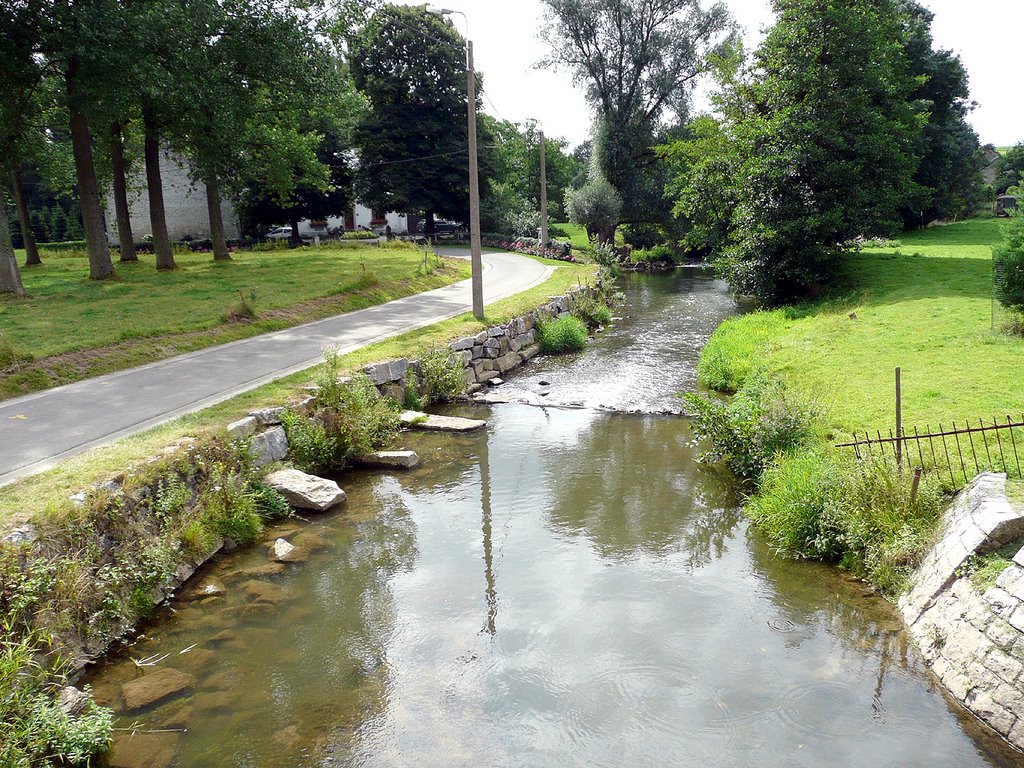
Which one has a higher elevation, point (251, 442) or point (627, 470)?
point (251, 442)

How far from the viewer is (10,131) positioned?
20.3 metres

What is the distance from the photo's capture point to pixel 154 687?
5.91 meters

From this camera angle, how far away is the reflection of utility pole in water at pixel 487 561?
6846 millimetres

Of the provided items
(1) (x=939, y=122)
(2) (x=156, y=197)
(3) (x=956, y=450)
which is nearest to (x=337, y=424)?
(3) (x=956, y=450)

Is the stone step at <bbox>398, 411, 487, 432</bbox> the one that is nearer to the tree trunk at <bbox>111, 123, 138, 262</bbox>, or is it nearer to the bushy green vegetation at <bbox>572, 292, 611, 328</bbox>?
the bushy green vegetation at <bbox>572, 292, 611, 328</bbox>

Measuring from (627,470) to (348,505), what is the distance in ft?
13.5

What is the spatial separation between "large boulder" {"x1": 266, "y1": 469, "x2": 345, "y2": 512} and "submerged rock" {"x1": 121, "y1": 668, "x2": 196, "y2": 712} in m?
3.31

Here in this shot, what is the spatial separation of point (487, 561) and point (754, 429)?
170 inches

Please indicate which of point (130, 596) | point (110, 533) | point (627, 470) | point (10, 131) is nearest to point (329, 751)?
point (130, 596)

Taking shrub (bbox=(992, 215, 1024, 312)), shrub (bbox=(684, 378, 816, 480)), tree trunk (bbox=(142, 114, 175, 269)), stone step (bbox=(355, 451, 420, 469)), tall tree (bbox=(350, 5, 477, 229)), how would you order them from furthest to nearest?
1. tall tree (bbox=(350, 5, 477, 229))
2. tree trunk (bbox=(142, 114, 175, 269))
3. shrub (bbox=(992, 215, 1024, 312))
4. stone step (bbox=(355, 451, 420, 469))
5. shrub (bbox=(684, 378, 816, 480))

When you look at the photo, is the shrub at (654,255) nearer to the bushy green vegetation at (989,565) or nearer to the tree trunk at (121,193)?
the tree trunk at (121,193)

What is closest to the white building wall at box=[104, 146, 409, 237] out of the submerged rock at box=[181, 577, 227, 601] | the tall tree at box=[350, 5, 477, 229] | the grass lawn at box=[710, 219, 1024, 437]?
the tall tree at box=[350, 5, 477, 229]

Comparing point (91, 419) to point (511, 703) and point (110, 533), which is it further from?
point (511, 703)

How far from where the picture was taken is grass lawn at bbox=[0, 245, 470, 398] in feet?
42.1
